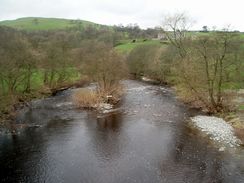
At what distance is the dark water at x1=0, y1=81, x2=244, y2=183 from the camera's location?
16.9 meters

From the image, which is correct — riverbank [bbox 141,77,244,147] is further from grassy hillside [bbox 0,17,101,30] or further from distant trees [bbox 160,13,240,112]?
grassy hillside [bbox 0,17,101,30]

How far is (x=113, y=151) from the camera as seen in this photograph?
67.3ft

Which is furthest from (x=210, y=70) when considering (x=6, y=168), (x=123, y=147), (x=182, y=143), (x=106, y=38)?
(x=106, y=38)

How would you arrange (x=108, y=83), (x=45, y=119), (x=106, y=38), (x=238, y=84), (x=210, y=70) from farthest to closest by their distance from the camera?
(x=106, y=38)
(x=108, y=83)
(x=238, y=84)
(x=210, y=70)
(x=45, y=119)

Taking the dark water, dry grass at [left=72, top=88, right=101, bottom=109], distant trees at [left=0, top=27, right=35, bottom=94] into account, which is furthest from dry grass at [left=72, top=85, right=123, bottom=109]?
distant trees at [left=0, top=27, right=35, bottom=94]

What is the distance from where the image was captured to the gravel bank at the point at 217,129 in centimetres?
2197

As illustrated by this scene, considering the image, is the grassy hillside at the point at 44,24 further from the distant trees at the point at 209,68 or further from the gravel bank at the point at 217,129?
the gravel bank at the point at 217,129

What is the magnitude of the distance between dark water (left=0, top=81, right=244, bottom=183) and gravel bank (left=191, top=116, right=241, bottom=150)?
1307 millimetres

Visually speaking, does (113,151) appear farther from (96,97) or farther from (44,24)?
(44,24)

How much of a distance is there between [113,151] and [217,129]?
1046 cm

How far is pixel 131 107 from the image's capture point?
1339 inches

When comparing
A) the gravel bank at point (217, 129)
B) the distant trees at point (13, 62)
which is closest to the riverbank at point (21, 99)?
the distant trees at point (13, 62)

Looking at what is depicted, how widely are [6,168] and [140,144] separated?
396 inches

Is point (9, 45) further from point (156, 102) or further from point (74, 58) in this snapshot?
point (156, 102)
